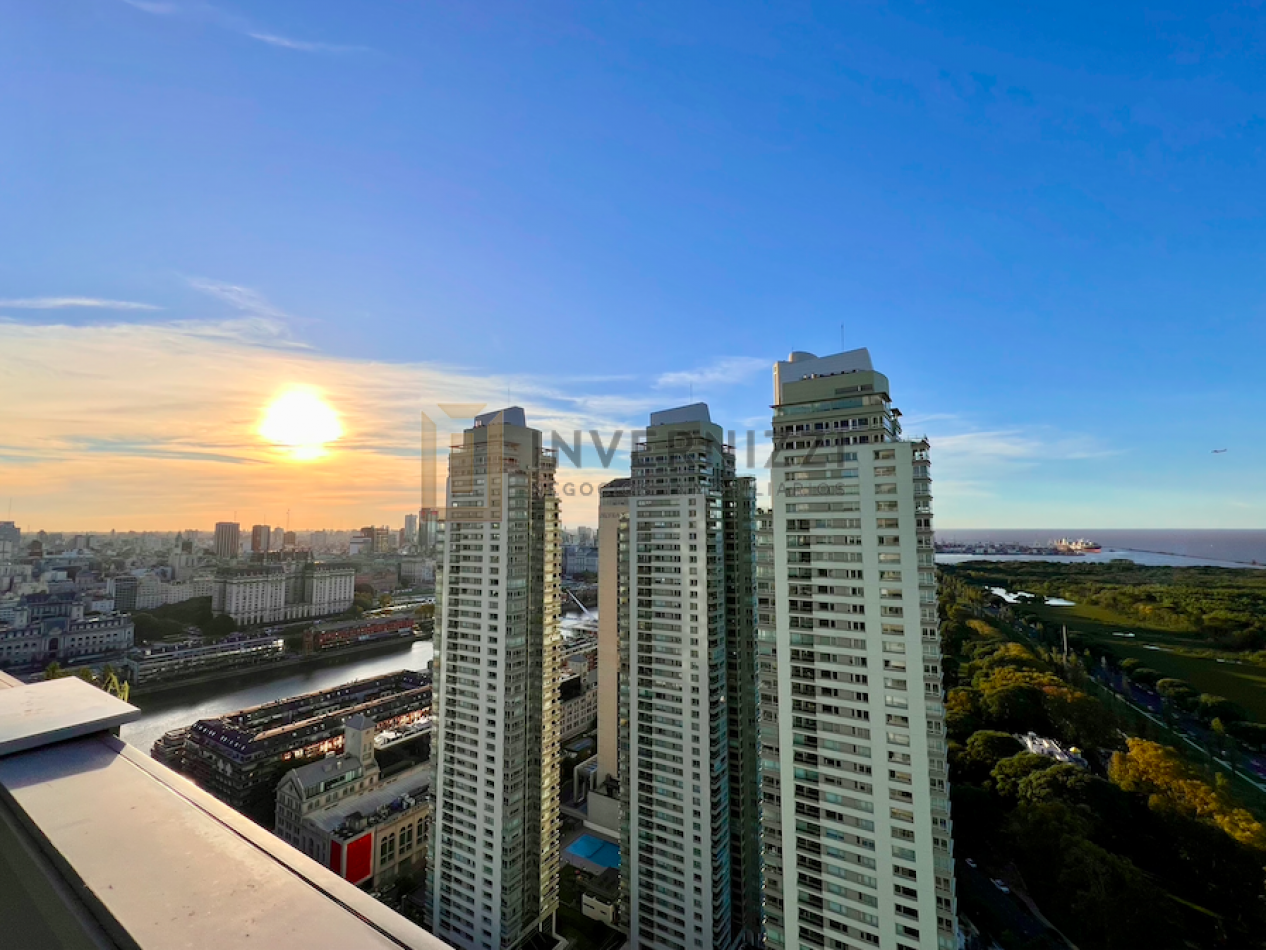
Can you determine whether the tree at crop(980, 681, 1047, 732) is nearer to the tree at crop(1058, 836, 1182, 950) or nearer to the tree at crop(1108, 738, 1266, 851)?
the tree at crop(1108, 738, 1266, 851)

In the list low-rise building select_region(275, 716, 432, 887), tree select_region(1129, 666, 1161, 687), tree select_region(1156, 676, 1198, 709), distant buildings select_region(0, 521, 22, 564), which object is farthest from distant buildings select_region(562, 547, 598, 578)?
tree select_region(1156, 676, 1198, 709)

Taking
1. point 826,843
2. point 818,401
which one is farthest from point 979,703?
point 818,401

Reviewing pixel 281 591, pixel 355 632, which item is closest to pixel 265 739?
pixel 355 632

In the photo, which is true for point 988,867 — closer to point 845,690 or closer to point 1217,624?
point 845,690

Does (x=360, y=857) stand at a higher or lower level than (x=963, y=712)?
lower

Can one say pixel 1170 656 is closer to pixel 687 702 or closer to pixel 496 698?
pixel 687 702

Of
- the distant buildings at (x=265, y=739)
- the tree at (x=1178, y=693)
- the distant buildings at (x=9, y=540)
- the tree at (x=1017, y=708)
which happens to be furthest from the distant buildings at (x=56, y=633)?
the tree at (x=1178, y=693)
